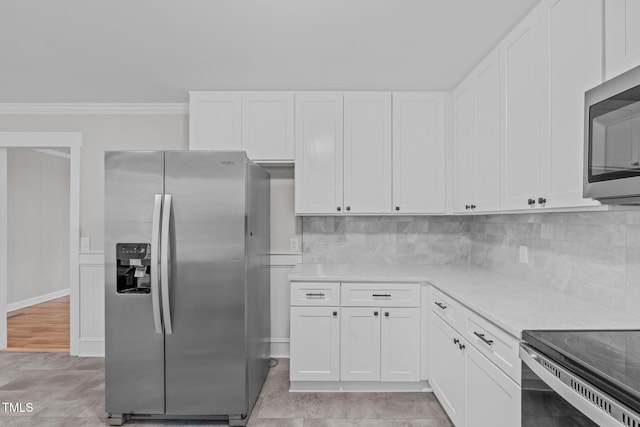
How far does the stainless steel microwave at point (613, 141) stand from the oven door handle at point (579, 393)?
2.05ft

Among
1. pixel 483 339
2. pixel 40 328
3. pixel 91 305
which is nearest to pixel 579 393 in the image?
pixel 483 339

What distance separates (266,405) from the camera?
8.68 feet

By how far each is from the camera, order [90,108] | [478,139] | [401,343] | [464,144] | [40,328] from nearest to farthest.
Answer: [478,139] < [401,343] < [464,144] < [90,108] < [40,328]

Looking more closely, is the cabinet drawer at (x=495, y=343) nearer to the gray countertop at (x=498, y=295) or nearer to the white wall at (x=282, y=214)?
the gray countertop at (x=498, y=295)

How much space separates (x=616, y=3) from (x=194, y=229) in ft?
7.69

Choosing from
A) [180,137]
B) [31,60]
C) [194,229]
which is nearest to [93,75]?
[31,60]

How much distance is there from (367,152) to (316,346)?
5.44ft

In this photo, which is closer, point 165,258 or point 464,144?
point 165,258

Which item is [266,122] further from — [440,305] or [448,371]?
[448,371]

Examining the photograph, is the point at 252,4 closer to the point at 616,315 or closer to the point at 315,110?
the point at 315,110

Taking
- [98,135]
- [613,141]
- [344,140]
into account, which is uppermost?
[98,135]

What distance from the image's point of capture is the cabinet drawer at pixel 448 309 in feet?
6.87

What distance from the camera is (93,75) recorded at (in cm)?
292

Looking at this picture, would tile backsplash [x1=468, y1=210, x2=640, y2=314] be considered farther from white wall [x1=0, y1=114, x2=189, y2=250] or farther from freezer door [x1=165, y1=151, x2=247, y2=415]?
white wall [x1=0, y1=114, x2=189, y2=250]
